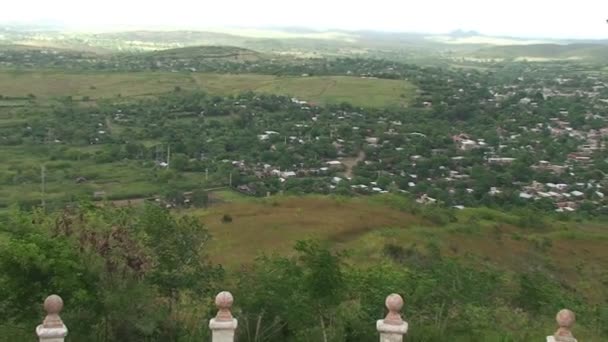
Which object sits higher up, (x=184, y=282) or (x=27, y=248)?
(x=27, y=248)

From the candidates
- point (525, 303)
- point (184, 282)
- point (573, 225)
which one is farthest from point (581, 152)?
point (184, 282)

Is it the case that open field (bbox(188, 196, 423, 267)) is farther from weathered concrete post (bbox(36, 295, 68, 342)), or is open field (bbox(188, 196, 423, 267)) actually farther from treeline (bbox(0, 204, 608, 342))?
weathered concrete post (bbox(36, 295, 68, 342))

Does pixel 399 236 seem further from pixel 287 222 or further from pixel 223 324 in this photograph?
pixel 223 324

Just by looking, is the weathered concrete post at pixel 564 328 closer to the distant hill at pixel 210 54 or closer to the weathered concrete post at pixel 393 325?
the weathered concrete post at pixel 393 325

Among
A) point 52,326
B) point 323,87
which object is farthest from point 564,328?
point 323,87

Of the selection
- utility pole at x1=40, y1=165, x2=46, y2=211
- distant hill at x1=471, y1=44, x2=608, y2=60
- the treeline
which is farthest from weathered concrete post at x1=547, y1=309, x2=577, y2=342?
distant hill at x1=471, y1=44, x2=608, y2=60

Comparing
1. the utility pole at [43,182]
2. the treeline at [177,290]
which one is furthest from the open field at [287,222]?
the utility pole at [43,182]

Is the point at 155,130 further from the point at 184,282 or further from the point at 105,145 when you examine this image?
the point at 184,282
